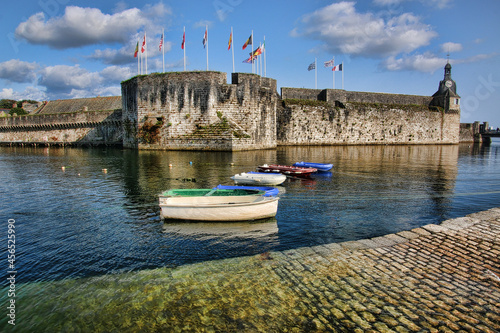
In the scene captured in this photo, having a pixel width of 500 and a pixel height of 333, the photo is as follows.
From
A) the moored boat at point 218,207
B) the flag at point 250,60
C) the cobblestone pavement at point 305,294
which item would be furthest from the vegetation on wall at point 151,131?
the cobblestone pavement at point 305,294

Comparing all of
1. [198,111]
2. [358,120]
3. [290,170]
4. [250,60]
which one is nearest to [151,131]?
[198,111]

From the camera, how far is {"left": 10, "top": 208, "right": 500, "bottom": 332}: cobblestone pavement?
15.1ft

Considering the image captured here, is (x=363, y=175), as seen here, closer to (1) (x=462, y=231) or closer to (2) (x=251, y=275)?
(1) (x=462, y=231)

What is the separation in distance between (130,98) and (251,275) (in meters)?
37.1

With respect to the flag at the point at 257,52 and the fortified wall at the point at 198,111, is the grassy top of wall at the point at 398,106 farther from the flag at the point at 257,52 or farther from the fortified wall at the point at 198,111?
the flag at the point at 257,52

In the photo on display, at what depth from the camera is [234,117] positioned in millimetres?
34906

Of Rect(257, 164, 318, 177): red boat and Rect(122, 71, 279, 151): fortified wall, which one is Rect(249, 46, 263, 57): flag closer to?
Rect(122, 71, 279, 151): fortified wall

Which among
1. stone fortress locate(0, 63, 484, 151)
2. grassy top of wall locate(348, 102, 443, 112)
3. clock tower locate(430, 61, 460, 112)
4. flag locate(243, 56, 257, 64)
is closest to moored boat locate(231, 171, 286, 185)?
stone fortress locate(0, 63, 484, 151)

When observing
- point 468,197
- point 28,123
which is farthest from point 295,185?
point 28,123

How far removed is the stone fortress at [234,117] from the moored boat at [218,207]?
2302cm

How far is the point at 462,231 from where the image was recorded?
812 centimetres

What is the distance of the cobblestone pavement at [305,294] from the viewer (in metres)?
4.60

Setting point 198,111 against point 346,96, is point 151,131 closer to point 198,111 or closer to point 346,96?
point 198,111

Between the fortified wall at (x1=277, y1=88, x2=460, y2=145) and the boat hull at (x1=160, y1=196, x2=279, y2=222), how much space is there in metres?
37.5
